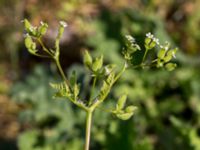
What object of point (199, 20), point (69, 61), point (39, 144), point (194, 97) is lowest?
point (39, 144)

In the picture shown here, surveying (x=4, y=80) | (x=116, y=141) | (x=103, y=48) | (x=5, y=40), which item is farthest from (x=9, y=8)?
(x=116, y=141)

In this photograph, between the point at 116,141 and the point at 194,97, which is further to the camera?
the point at 194,97

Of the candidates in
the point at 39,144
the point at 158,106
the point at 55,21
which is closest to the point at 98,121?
the point at 39,144

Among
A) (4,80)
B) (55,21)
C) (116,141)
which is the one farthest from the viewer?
(55,21)

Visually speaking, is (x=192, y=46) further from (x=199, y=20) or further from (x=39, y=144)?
(x=39, y=144)

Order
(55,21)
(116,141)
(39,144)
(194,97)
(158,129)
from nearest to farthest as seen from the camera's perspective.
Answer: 1. (116,141)
2. (39,144)
3. (158,129)
4. (194,97)
5. (55,21)

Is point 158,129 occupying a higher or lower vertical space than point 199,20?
lower

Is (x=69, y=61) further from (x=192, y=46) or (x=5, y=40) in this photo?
(x=192, y=46)
